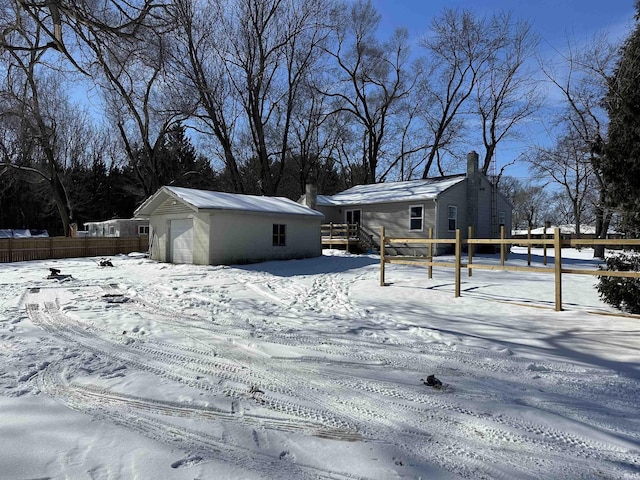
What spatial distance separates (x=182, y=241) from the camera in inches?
659

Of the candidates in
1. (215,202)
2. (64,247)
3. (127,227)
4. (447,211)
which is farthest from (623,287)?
(127,227)

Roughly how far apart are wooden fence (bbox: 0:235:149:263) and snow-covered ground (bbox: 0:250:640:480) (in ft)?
46.4

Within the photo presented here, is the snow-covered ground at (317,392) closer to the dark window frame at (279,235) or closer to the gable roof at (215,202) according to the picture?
the gable roof at (215,202)

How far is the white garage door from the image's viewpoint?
16359 mm

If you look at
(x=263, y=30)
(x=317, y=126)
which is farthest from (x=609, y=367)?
(x=317, y=126)

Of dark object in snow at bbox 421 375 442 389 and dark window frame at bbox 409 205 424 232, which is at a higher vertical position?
dark window frame at bbox 409 205 424 232

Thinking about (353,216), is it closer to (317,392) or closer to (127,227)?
(127,227)

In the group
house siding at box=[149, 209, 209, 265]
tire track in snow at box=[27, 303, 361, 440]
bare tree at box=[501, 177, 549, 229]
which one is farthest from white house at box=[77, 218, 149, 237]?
bare tree at box=[501, 177, 549, 229]

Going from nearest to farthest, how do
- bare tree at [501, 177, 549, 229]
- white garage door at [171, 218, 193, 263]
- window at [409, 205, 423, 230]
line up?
white garage door at [171, 218, 193, 263], window at [409, 205, 423, 230], bare tree at [501, 177, 549, 229]

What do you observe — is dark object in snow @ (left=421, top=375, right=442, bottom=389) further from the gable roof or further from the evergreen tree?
the gable roof

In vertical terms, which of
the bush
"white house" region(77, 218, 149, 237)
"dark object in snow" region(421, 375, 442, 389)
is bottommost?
"dark object in snow" region(421, 375, 442, 389)

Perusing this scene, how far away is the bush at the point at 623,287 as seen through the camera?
270 inches

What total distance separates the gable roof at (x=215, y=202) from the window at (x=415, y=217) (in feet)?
17.6

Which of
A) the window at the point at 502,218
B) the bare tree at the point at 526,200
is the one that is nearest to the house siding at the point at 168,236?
the window at the point at 502,218
